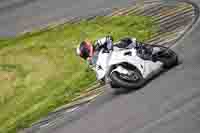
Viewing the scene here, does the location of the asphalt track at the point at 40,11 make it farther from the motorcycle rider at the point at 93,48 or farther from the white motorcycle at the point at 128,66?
the white motorcycle at the point at 128,66

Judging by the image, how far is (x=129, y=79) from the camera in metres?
15.4

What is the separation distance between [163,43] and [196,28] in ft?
4.79

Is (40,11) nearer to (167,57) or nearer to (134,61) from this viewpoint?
(167,57)

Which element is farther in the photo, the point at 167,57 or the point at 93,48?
the point at 167,57

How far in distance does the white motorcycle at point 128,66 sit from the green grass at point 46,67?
82.8 inches

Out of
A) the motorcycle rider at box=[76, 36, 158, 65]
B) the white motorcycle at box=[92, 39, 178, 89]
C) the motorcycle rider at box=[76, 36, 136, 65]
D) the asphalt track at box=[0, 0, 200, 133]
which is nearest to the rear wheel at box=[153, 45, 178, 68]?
the white motorcycle at box=[92, 39, 178, 89]

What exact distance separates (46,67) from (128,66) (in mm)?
5288

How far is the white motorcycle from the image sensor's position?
15.5 metres

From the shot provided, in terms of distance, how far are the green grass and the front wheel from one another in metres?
2.33

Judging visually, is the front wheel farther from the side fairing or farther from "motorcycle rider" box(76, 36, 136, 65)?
"motorcycle rider" box(76, 36, 136, 65)

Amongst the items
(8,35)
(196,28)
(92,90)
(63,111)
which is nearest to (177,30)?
(196,28)

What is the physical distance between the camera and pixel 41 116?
16.9m

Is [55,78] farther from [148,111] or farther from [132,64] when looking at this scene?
[148,111]

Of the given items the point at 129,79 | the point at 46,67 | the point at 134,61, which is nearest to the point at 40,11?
the point at 46,67
